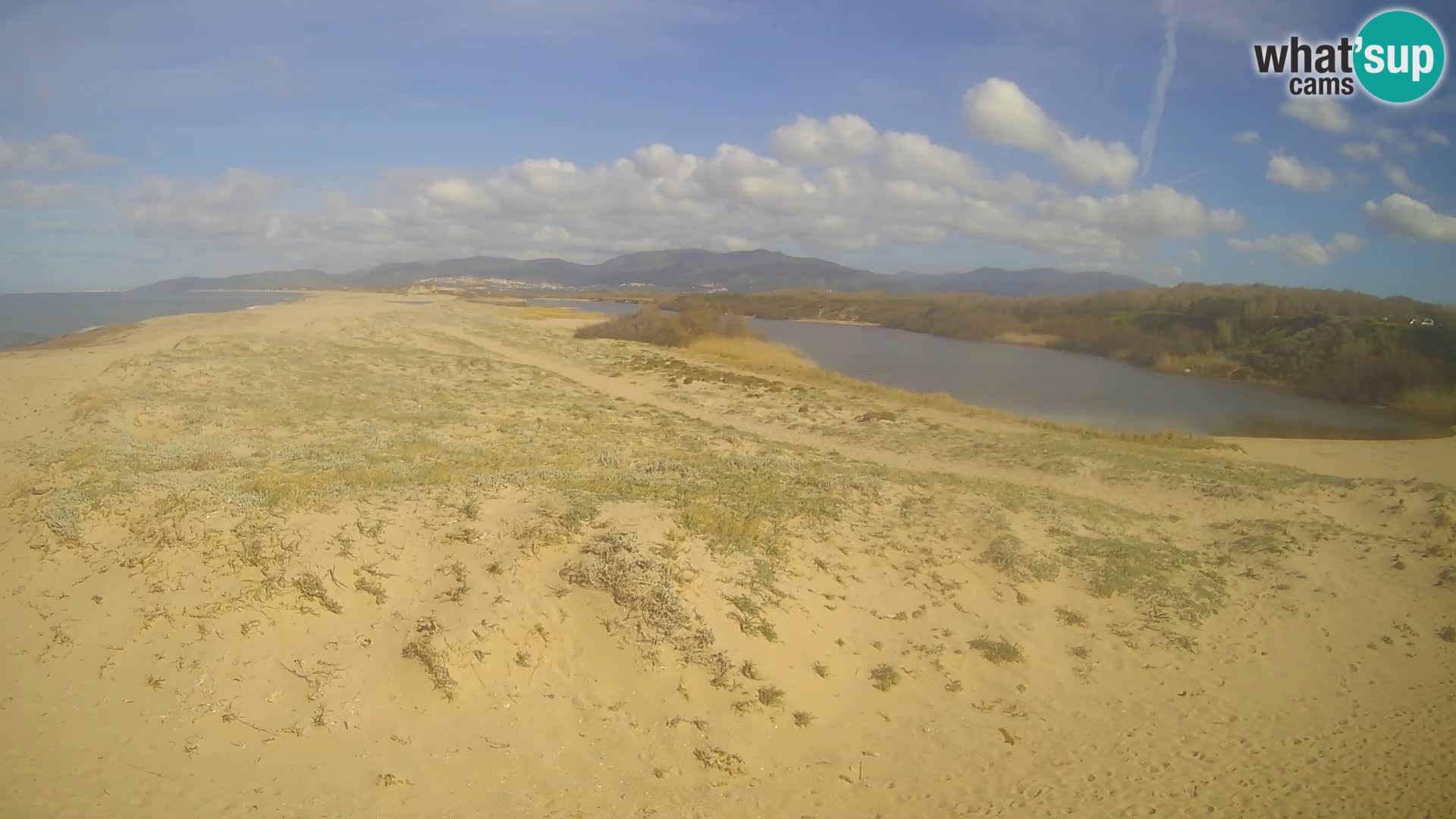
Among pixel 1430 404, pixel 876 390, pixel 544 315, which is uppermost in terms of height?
pixel 544 315

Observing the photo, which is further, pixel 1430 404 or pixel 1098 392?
pixel 1098 392

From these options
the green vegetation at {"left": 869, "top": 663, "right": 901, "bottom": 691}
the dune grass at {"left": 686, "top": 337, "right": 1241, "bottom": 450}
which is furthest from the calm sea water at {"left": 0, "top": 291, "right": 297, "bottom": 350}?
the green vegetation at {"left": 869, "top": 663, "right": 901, "bottom": 691}

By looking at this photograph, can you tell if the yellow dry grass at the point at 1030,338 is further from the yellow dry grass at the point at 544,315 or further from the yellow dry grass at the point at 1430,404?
the yellow dry grass at the point at 544,315

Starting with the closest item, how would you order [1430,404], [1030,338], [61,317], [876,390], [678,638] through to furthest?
[678,638] → [876,390] → [1430,404] → [61,317] → [1030,338]

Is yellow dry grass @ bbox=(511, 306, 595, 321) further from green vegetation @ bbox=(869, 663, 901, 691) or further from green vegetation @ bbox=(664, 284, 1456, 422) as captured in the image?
green vegetation @ bbox=(869, 663, 901, 691)

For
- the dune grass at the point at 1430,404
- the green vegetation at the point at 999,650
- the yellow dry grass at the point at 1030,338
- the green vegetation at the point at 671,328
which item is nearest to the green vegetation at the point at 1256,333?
the dune grass at the point at 1430,404

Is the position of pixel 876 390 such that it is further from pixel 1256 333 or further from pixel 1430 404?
pixel 1256 333

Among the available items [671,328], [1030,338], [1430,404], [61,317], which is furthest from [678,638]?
[61,317]
